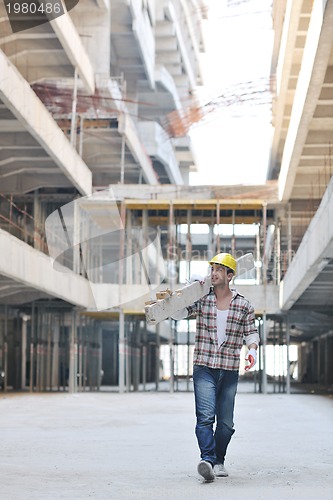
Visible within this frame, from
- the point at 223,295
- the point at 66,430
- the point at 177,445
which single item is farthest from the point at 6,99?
the point at 223,295

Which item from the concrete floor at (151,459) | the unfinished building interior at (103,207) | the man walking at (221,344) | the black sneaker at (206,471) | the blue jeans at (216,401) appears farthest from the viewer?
the unfinished building interior at (103,207)

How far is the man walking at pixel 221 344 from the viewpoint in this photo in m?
8.41

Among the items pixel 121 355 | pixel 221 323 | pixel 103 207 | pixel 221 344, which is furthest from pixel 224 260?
pixel 103 207

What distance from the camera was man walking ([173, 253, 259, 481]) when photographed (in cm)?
841

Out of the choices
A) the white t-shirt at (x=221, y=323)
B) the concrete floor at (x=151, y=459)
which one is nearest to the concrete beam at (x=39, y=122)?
the concrete floor at (x=151, y=459)

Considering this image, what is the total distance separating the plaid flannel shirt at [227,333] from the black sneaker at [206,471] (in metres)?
0.85

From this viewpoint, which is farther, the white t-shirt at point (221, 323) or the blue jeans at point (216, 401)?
the white t-shirt at point (221, 323)

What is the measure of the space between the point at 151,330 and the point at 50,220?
491 inches

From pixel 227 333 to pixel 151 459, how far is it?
2.13m

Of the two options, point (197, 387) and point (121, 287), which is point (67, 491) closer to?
point (197, 387)

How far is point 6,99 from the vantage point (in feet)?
81.0

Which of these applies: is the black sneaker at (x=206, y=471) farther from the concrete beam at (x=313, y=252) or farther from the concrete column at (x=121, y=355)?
the concrete column at (x=121, y=355)

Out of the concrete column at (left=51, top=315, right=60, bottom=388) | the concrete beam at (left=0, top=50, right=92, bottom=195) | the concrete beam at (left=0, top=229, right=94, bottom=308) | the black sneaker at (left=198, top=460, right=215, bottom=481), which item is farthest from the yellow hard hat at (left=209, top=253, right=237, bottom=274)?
the concrete column at (left=51, top=315, right=60, bottom=388)

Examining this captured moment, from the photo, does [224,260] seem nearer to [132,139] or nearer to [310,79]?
[310,79]
